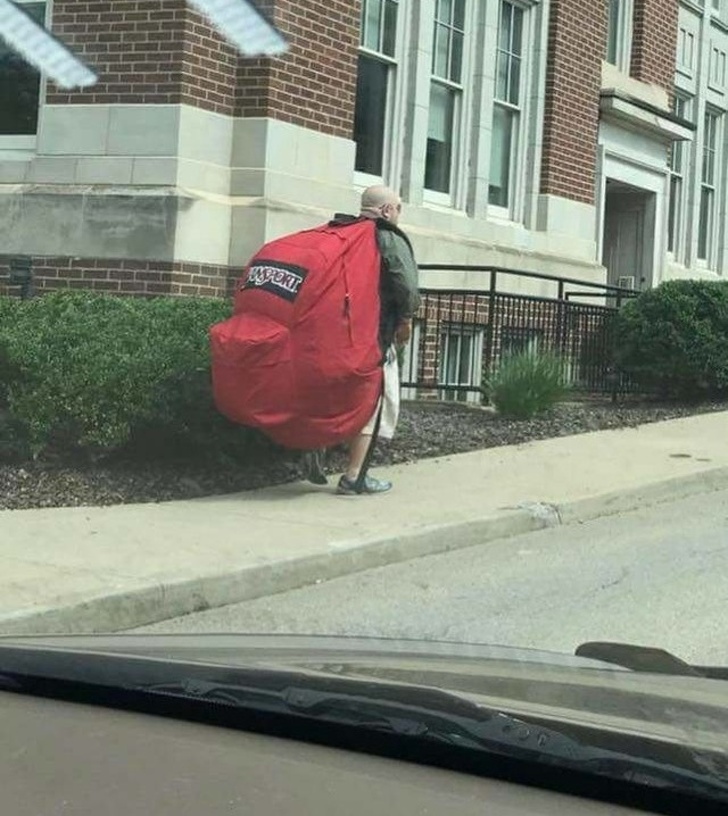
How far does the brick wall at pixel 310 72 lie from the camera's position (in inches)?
460

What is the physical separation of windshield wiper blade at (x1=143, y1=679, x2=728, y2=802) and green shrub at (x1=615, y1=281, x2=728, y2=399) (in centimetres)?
1180

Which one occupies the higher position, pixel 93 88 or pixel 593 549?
pixel 93 88

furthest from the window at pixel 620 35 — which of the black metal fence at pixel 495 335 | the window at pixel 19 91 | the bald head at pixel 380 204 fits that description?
the bald head at pixel 380 204

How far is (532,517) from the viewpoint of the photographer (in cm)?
826

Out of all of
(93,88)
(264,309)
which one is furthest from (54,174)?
(264,309)

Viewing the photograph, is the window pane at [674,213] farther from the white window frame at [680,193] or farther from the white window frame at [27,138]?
the white window frame at [27,138]

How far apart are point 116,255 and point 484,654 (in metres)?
8.77

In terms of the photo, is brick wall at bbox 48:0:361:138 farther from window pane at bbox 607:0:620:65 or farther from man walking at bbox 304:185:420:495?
window pane at bbox 607:0:620:65

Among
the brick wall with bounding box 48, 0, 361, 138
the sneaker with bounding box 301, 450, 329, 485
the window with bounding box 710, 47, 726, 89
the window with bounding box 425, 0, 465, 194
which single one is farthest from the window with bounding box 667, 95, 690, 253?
the sneaker with bounding box 301, 450, 329, 485

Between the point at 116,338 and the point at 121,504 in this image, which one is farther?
the point at 116,338

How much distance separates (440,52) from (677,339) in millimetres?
4067

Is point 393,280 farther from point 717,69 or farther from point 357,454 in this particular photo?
point 717,69

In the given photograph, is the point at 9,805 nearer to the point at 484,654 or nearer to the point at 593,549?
the point at 484,654

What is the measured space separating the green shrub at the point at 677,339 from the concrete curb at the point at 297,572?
4456mm
